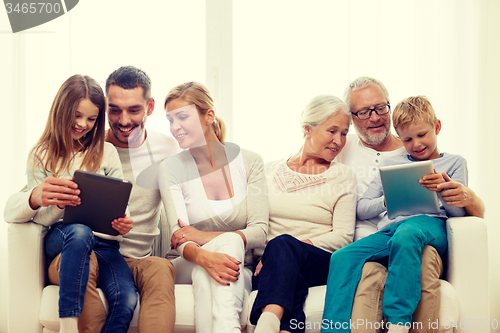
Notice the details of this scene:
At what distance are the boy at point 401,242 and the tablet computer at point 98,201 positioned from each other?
80cm

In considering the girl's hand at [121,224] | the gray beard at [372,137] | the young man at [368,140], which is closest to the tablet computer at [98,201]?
the girl's hand at [121,224]

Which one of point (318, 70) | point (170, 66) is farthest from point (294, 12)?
point (170, 66)

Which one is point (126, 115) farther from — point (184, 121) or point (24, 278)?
Result: point (24, 278)

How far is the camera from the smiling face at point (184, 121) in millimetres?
1794

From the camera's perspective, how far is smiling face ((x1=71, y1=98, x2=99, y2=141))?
1.58 metres

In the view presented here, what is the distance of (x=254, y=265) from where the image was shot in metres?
1.79

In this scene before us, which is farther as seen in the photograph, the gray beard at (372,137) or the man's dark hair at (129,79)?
the gray beard at (372,137)

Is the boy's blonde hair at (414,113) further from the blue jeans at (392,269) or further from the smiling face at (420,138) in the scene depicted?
the blue jeans at (392,269)

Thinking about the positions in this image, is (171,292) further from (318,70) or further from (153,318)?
(318,70)

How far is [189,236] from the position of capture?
5.29 ft

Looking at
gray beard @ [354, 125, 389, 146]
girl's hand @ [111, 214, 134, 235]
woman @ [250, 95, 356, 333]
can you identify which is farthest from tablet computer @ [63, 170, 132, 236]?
gray beard @ [354, 125, 389, 146]

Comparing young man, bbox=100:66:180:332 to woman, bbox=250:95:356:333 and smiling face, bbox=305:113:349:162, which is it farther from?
smiling face, bbox=305:113:349:162

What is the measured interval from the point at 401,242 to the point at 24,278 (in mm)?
1335

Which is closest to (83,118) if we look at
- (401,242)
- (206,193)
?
(206,193)
